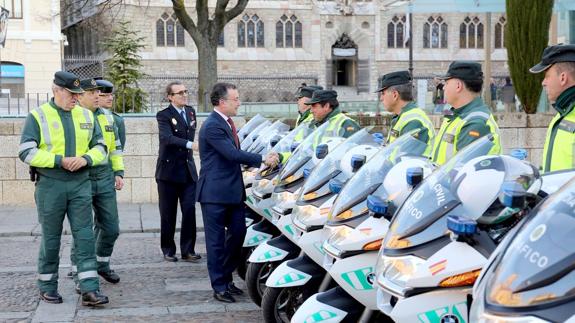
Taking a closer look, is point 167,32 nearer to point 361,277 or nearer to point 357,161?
point 357,161

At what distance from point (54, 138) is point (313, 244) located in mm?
2772

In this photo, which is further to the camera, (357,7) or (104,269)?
(357,7)

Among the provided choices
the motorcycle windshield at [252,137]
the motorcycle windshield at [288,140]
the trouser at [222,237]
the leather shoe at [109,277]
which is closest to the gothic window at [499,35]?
the motorcycle windshield at [252,137]

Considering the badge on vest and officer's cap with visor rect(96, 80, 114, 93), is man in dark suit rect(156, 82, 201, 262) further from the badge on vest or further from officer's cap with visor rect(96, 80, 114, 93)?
the badge on vest

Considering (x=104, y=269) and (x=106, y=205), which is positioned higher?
(x=106, y=205)

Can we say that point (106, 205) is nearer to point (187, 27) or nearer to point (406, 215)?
point (406, 215)

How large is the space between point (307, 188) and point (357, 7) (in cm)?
5369

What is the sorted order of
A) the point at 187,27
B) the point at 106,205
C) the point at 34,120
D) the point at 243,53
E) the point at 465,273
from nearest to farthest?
the point at 465,273
the point at 34,120
the point at 106,205
the point at 187,27
the point at 243,53

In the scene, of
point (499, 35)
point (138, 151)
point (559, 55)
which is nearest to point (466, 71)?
point (559, 55)

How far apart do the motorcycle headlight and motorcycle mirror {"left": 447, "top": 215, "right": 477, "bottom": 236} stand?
23 cm

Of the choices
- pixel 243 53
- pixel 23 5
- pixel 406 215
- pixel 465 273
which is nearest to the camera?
pixel 465 273

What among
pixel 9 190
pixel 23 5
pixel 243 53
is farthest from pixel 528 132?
pixel 243 53

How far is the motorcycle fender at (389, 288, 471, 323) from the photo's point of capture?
351 cm

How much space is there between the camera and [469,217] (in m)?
3.58
